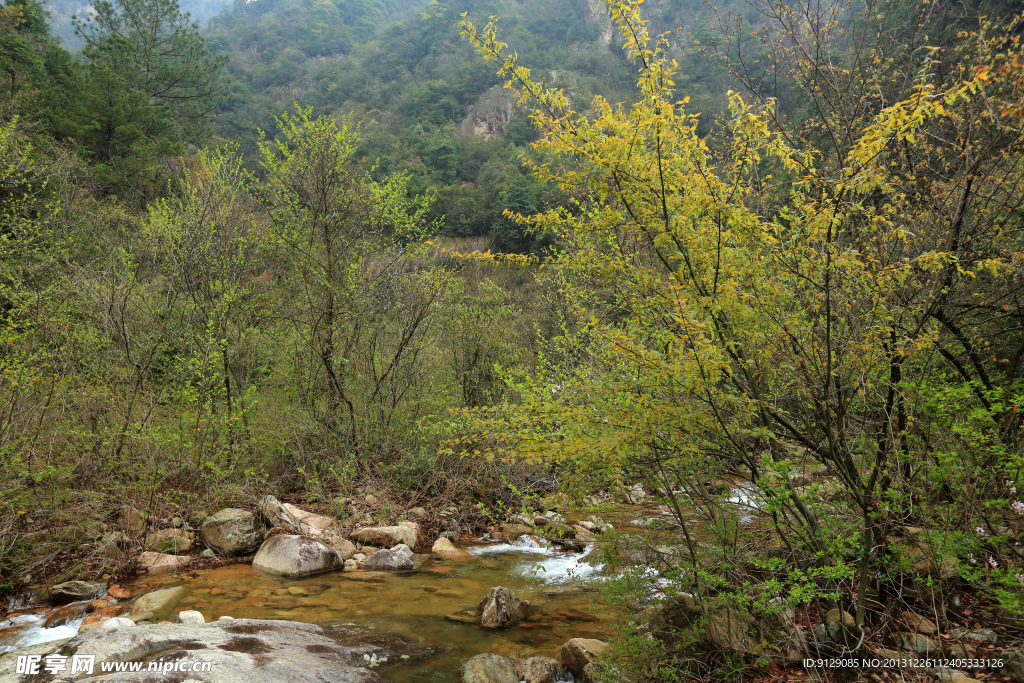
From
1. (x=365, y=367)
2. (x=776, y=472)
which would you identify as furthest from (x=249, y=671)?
(x=365, y=367)

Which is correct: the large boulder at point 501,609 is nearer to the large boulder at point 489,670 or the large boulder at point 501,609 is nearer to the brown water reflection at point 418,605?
the brown water reflection at point 418,605

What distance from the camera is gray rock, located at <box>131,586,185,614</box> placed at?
215 inches

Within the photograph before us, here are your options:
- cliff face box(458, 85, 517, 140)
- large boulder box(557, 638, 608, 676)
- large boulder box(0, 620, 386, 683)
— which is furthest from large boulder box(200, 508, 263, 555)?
cliff face box(458, 85, 517, 140)

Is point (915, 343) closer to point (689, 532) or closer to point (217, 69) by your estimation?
point (689, 532)

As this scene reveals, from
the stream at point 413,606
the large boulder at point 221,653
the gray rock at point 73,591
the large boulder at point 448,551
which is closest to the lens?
the large boulder at point 221,653

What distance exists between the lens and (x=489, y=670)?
4328 mm

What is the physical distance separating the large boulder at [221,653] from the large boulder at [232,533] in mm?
2877

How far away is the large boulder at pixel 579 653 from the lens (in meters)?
4.46

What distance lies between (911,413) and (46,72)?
84.4 ft

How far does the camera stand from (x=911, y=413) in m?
3.85

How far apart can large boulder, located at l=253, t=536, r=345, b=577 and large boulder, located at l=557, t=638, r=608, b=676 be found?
3634 millimetres

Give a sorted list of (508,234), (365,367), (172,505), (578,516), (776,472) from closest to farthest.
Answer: (776,472) → (172,505) → (578,516) → (365,367) → (508,234)

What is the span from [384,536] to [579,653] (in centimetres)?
426

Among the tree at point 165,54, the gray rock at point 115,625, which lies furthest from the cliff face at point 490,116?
the gray rock at point 115,625
